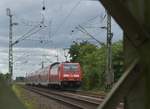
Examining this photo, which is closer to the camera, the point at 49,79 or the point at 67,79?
the point at 67,79

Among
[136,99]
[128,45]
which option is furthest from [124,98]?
[128,45]

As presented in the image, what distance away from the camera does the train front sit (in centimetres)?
5659

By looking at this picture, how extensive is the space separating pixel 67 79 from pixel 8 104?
53.2 m

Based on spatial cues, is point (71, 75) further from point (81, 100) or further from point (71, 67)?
point (81, 100)

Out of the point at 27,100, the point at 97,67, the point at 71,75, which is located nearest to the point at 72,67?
the point at 71,75

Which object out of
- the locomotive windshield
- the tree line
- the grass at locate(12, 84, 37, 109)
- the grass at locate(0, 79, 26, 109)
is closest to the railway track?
the grass at locate(12, 84, 37, 109)

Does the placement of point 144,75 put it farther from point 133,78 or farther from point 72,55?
point 72,55

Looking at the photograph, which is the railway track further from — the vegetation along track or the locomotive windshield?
the locomotive windshield

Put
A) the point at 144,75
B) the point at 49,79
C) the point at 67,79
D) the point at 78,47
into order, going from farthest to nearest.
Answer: the point at 78,47 < the point at 49,79 < the point at 67,79 < the point at 144,75

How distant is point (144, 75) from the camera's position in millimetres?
3016

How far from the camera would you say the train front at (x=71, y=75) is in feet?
186

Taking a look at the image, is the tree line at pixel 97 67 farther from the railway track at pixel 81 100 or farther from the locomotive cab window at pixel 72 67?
the railway track at pixel 81 100

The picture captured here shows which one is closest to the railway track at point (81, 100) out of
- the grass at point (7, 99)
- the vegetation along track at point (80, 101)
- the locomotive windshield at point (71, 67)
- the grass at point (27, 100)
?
the vegetation along track at point (80, 101)

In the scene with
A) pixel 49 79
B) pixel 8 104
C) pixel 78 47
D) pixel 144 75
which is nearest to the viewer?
pixel 144 75
